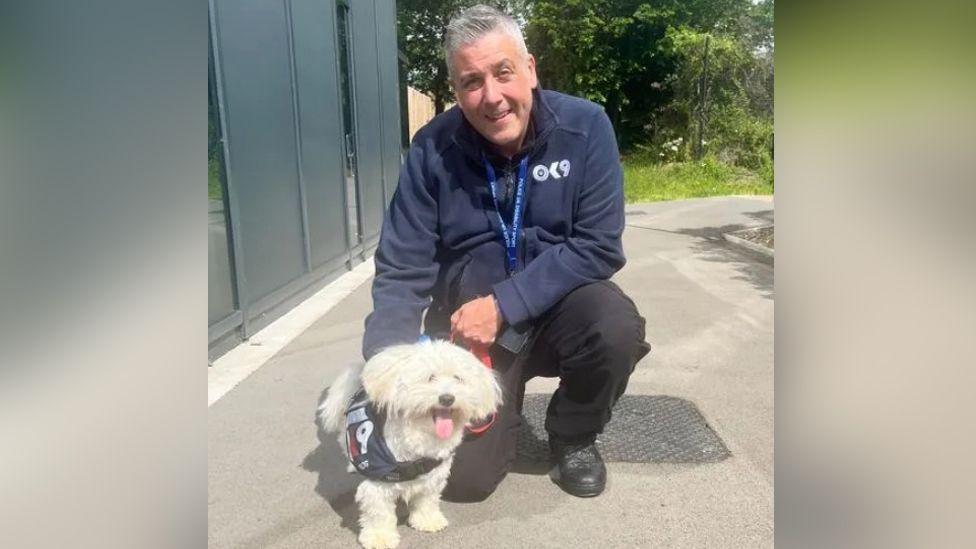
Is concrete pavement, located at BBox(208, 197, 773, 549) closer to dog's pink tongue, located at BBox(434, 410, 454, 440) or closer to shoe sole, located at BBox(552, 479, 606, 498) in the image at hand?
shoe sole, located at BBox(552, 479, 606, 498)

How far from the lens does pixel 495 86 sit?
2309mm

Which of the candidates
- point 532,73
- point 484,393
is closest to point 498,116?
point 532,73

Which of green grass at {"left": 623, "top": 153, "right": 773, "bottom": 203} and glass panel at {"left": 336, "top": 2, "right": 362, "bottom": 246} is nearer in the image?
glass panel at {"left": 336, "top": 2, "right": 362, "bottom": 246}

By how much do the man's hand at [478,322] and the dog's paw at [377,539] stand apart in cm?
68

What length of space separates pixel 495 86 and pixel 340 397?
115cm

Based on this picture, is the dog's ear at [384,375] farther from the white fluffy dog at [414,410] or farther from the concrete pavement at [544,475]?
the concrete pavement at [544,475]

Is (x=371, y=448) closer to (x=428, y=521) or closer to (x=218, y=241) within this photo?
(x=428, y=521)

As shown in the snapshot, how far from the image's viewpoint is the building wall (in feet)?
14.1

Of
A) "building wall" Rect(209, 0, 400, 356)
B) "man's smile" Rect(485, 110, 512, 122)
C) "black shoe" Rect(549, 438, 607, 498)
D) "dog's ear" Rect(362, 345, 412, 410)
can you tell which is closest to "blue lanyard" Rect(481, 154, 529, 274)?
"man's smile" Rect(485, 110, 512, 122)

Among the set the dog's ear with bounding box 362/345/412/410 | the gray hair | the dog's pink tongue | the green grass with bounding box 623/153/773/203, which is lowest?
the green grass with bounding box 623/153/773/203

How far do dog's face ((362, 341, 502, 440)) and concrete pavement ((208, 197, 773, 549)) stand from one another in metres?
0.52
